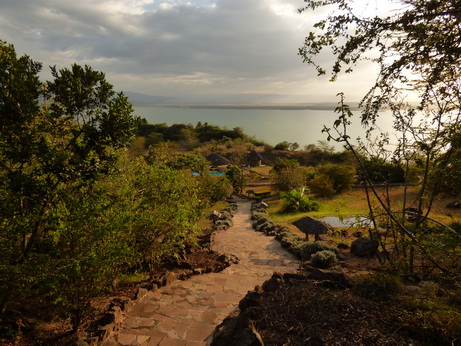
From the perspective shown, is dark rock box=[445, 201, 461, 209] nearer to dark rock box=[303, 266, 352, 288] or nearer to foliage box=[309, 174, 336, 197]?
foliage box=[309, 174, 336, 197]

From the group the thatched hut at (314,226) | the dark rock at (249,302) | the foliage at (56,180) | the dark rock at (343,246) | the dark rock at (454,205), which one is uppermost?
the foliage at (56,180)

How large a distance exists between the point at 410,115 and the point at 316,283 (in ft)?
11.5

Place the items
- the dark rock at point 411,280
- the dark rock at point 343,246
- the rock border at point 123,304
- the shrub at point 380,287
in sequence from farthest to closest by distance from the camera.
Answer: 1. the dark rock at point 343,246
2. the dark rock at point 411,280
3. the shrub at point 380,287
4. the rock border at point 123,304

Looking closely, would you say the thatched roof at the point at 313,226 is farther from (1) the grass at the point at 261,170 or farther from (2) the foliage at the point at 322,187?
(1) the grass at the point at 261,170

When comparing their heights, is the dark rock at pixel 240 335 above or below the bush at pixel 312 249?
above

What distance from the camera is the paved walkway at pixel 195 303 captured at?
434cm

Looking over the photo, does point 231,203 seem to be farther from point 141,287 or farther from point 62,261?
point 62,261

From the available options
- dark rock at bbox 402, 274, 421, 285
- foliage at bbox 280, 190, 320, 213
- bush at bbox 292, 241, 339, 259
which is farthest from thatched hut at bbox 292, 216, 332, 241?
foliage at bbox 280, 190, 320, 213

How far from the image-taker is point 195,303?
5605 millimetres

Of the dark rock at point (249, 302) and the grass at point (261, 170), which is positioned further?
the grass at point (261, 170)

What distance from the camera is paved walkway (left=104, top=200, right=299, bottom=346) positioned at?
14.2 feet

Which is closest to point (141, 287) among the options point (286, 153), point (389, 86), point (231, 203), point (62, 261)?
point (62, 261)

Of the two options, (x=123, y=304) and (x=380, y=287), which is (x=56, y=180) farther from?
(x=380, y=287)

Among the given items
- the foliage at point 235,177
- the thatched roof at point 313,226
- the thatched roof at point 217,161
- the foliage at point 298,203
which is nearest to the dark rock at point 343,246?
the thatched roof at point 313,226
